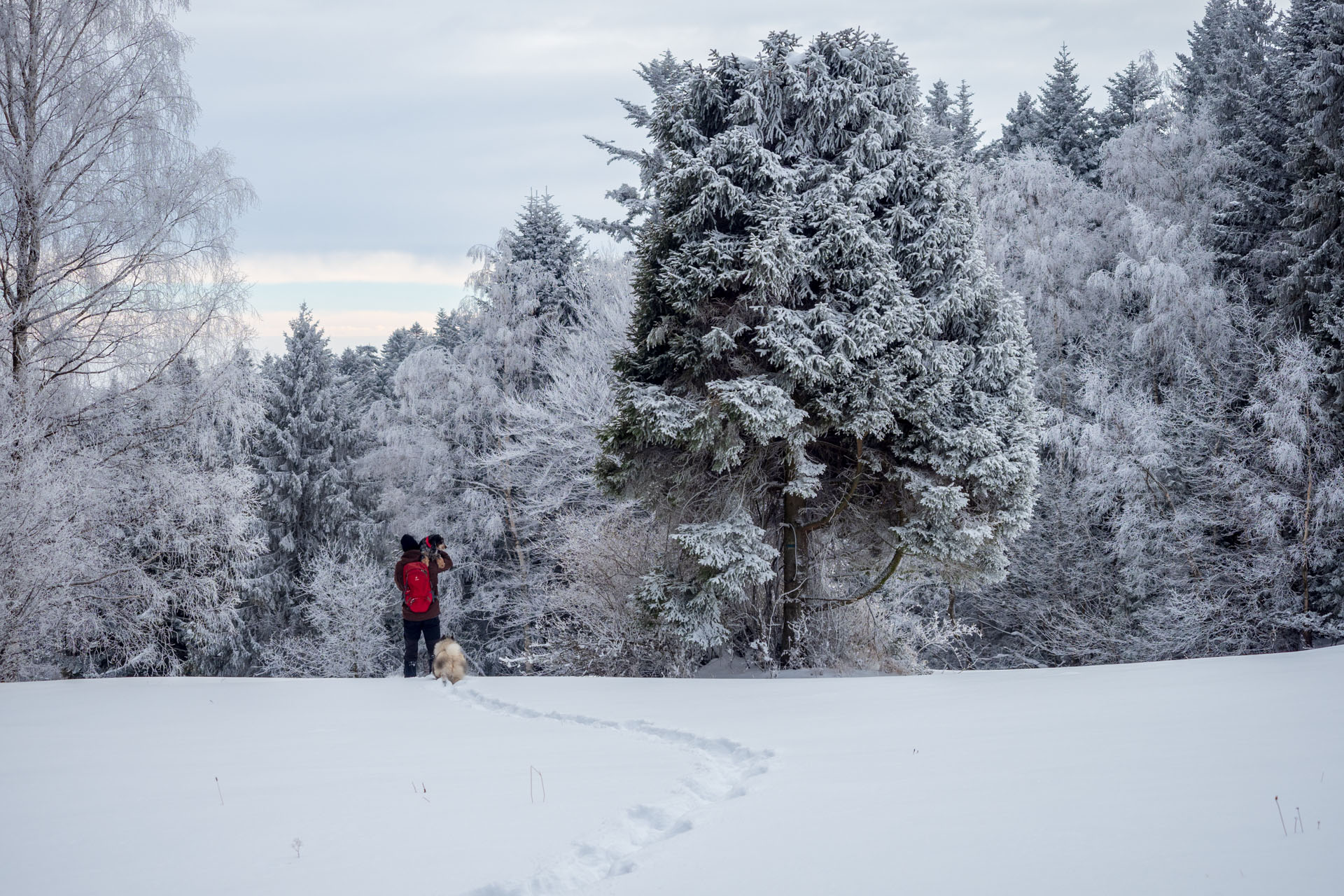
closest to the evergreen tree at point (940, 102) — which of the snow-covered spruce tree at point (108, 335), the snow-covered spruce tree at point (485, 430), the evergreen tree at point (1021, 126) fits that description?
the evergreen tree at point (1021, 126)

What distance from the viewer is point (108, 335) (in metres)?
11.9


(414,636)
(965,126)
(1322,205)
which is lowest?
(414,636)

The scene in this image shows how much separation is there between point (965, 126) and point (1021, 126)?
276 cm

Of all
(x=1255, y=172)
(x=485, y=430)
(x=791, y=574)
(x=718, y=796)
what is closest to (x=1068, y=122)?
(x=1255, y=172)

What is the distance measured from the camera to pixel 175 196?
1243cm

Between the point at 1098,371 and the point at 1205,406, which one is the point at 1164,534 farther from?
the point at 1098,371

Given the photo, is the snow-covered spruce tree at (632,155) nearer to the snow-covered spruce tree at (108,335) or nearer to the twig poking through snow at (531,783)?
the snow-covered spruce tree at (108,335)

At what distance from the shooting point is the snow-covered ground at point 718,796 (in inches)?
115

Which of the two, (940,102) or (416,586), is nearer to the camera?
(416,586)

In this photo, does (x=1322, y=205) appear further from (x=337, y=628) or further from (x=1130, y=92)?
(x=337, y=628)

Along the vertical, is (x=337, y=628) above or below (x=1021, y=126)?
below

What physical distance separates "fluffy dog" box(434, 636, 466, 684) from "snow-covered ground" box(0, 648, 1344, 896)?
8.50 ft

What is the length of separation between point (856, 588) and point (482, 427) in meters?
14.6

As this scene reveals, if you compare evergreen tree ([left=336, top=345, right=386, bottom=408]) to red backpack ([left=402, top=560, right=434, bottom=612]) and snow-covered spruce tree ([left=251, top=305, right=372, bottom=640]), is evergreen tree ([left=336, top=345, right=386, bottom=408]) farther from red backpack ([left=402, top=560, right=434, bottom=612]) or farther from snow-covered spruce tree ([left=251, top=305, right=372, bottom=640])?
red backpack ([left=402, top=560, right=434, bottom=612])
